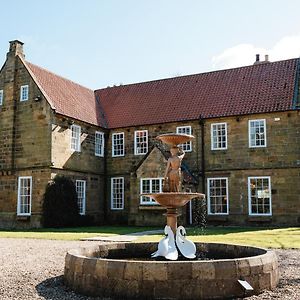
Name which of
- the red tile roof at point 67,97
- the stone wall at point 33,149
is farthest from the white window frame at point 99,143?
the red tile roof at point 67,97

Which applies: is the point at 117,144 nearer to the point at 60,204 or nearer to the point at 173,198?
the point at 60,204

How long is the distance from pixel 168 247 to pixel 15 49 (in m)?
22.3

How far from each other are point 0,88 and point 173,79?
12259 millimetres

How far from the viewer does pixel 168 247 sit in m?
9.25

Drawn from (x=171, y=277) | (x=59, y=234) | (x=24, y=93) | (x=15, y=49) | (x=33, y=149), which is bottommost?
(x=59, y=234)

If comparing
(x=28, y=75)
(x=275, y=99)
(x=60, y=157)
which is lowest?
(x=60, y=157)

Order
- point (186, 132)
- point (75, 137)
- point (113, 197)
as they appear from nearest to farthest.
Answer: point (186, 132) → point (75, 137) → point (113, 197)

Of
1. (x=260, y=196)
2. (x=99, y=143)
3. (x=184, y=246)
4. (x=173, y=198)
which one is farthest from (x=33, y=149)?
(x=184, y=246)

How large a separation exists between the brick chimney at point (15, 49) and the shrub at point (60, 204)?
886cm

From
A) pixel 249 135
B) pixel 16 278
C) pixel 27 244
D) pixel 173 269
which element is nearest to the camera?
pixel 173 269

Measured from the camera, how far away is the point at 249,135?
2502 centimetres

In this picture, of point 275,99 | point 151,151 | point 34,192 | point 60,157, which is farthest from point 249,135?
point 34,192

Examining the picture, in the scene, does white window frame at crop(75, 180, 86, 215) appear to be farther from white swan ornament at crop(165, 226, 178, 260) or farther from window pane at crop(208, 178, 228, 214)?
white swan ornament at crop(165, 226, 178, 260)

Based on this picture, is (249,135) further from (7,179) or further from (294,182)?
(7,179)
